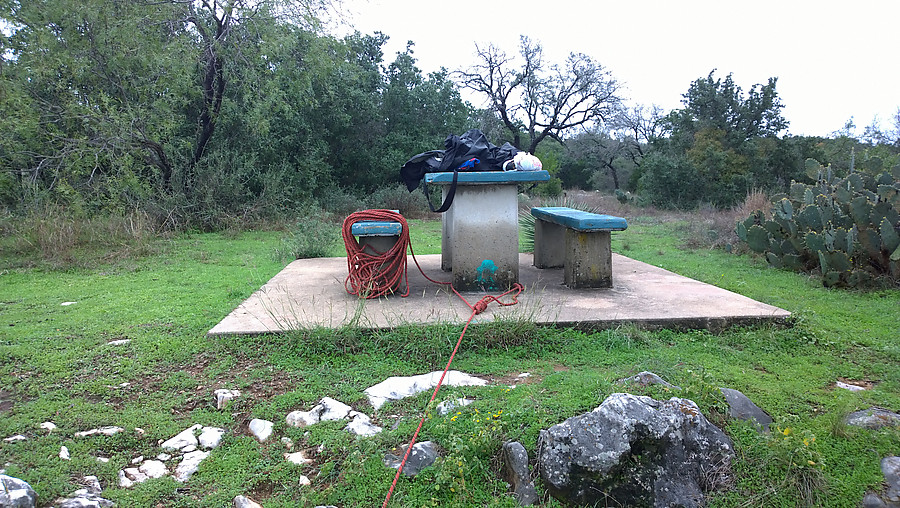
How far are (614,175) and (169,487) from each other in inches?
1474

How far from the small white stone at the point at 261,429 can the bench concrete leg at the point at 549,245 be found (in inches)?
161

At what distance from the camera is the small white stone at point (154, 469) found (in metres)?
2.60

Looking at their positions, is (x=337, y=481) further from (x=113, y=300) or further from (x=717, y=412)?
(x=113, y=300)

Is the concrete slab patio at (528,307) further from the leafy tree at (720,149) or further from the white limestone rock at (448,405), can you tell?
the leafy tree at (720,149)

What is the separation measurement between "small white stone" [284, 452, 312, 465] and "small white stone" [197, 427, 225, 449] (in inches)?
14.0

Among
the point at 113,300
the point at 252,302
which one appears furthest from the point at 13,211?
the point at 252,302

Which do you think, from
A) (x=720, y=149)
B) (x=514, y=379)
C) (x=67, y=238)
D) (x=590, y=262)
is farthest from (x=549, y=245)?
(x=720, y=149)

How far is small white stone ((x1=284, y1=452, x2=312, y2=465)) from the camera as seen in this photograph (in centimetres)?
269

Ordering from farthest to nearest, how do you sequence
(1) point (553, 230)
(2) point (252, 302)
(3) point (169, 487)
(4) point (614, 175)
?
1. (4) point (614, 175)
2. (1) point (553, 230)
3. (2) point (252, 302)
4. (3) point (169, 487)

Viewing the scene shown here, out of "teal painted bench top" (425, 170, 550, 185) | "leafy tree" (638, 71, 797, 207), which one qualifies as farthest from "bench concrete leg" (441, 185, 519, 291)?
"leafy tree" (638, 71, 797, 207)

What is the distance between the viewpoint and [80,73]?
10023 millimetres

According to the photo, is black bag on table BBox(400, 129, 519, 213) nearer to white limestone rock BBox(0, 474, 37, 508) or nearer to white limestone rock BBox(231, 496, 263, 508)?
white limestone rock BBox(231, 496, 263, 508)

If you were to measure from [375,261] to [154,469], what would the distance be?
2535 millimetres

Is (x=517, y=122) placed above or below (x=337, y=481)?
above
